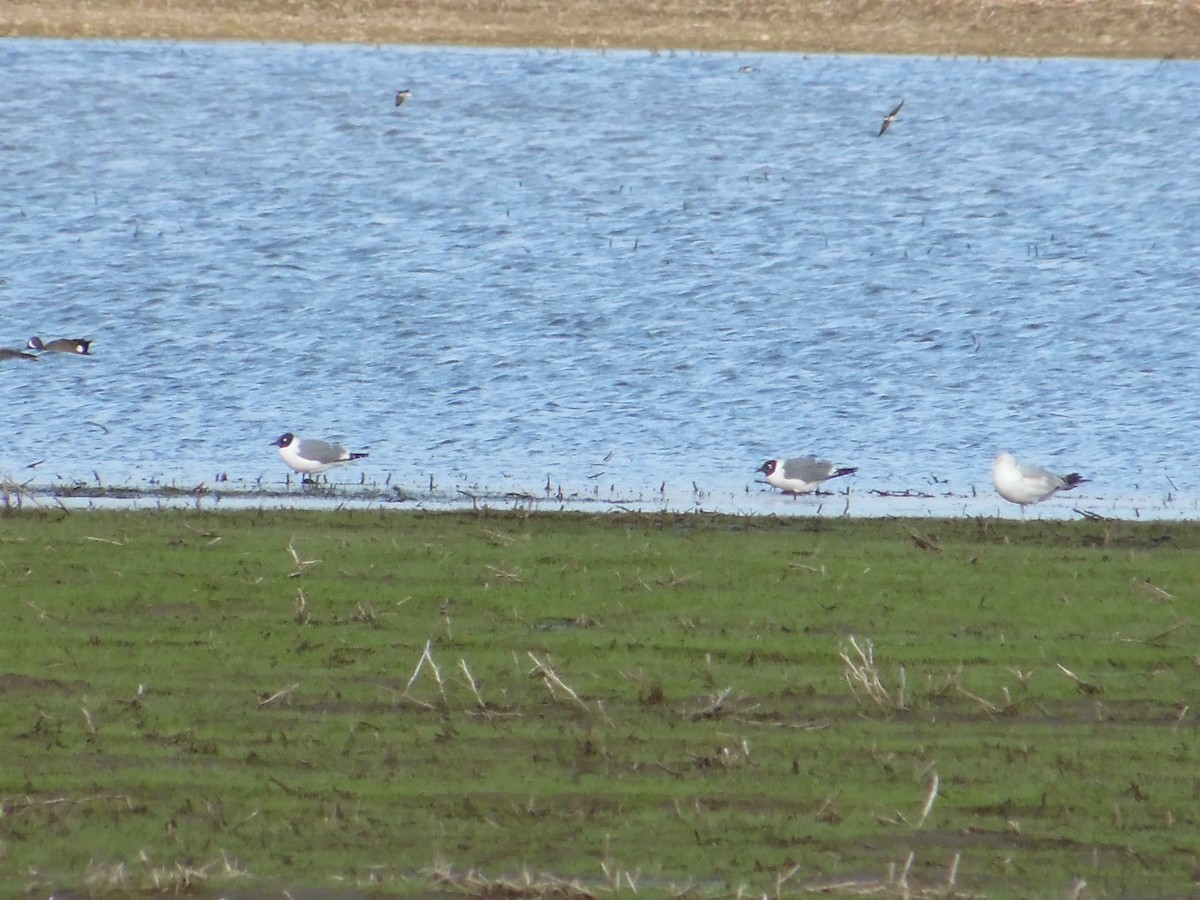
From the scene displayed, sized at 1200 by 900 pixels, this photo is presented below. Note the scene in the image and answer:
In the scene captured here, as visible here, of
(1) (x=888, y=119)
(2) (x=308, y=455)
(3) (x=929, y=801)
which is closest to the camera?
(3) (x=929, y=801)

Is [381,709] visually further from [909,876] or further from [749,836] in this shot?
[909,876]

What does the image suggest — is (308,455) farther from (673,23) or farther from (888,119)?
(673,23)

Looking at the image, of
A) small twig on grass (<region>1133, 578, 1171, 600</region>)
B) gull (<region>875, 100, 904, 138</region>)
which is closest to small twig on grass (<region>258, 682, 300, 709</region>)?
small twig on grass (<region>1133, 578, 1171, 600</region>)

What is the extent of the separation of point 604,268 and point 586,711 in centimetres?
1482

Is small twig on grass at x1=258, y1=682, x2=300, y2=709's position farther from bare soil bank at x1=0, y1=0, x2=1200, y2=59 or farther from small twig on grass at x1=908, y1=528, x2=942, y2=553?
bare soil bank at x1=0, y1=0, x2=1200, y2=59

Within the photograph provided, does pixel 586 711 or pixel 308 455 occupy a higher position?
pixel 586 711

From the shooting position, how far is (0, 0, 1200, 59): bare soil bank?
30906 mm

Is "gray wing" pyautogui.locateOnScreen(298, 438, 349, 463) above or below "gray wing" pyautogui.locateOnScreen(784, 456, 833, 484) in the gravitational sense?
below

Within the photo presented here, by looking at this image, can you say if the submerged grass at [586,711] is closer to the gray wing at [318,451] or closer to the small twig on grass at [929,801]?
the small twig on grass at [929,801]

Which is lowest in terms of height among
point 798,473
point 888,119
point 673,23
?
point 798,473

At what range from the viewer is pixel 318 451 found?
13125 mm

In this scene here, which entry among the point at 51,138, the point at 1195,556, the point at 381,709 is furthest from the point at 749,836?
the point at 51,138

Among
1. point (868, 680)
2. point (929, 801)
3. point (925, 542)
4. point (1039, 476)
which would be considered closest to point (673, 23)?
point (1039, 476)

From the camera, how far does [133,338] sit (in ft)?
60.6
